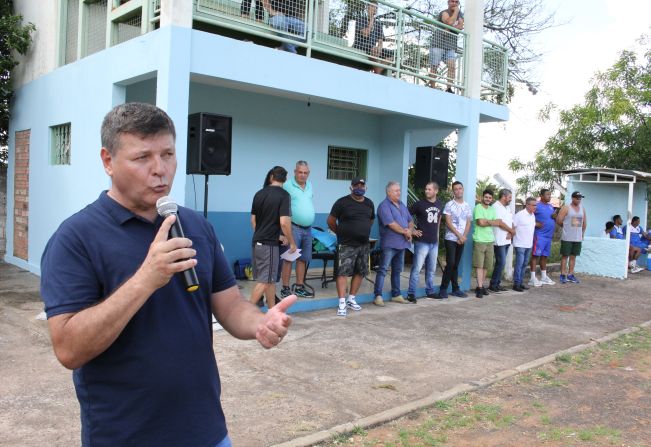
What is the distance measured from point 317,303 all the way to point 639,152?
12.0 m

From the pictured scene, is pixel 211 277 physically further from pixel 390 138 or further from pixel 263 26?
pixel 390 138

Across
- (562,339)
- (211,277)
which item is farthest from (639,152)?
(211,277)

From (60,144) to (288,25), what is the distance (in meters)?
4.50

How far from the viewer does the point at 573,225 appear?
39.8 feet

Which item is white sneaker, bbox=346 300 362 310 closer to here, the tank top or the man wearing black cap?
the man wearing black cap

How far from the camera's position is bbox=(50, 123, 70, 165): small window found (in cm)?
927

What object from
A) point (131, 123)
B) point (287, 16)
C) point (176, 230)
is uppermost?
point (287, 16)

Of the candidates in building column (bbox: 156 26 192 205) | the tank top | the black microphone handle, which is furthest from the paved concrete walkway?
the tank top

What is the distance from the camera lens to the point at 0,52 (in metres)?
10.9

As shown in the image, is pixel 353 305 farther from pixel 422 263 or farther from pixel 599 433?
pixel 599 433


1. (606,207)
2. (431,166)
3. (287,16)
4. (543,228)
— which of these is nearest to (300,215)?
(287,16)

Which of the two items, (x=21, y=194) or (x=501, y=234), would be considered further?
(x=21, y=194)

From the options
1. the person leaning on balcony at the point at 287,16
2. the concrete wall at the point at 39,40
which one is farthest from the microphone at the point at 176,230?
the concrete wall at the point at 39,40

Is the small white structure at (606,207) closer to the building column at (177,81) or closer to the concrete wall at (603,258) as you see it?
the concrete wall at (603,258)
